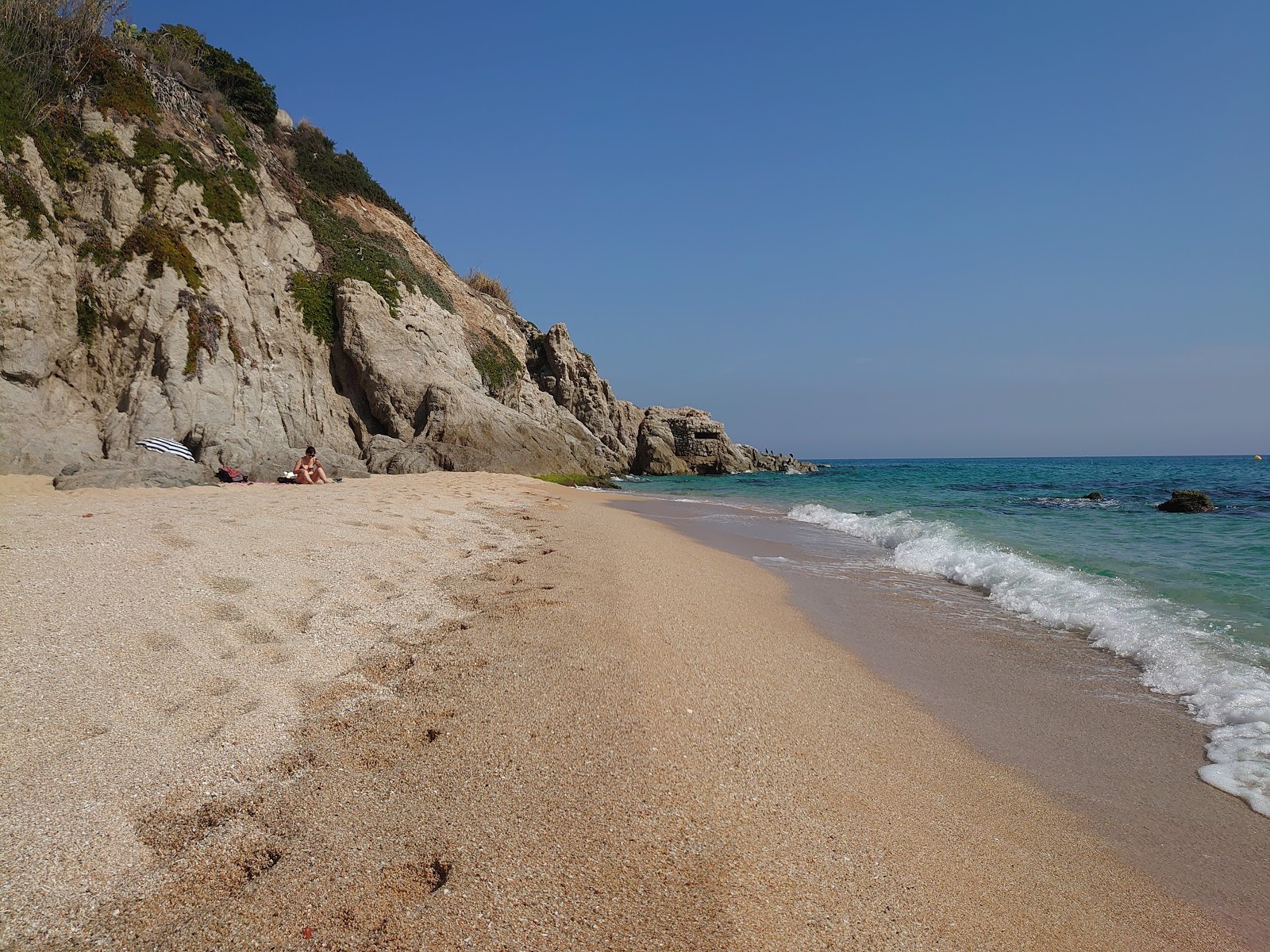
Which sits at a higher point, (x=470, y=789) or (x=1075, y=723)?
(x=470, y=789)

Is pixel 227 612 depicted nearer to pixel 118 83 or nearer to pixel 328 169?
pixel 118 83

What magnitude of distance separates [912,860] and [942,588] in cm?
607

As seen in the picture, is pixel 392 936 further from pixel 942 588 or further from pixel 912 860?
pixel 942 588

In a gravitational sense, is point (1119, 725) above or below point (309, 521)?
below

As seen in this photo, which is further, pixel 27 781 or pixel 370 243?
pixel 370 243

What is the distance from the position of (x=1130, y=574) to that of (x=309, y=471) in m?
13.9

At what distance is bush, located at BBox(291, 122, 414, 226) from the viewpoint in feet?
81.7

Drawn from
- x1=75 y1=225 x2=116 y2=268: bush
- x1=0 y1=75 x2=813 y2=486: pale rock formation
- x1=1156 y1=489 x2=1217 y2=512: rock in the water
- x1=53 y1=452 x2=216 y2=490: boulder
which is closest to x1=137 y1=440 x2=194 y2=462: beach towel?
x1=0 y1=75 x2=813 y2=486: pale rock formation

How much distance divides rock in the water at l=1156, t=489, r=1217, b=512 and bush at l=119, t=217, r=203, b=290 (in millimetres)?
26864

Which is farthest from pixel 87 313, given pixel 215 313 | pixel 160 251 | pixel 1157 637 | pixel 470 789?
pixel 1157 637

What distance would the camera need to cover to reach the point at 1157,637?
5.52 meters

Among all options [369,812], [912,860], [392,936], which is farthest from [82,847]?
[912,860]

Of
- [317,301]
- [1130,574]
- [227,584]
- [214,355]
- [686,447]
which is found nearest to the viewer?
[227,584]

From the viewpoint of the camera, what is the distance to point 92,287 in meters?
14.6
